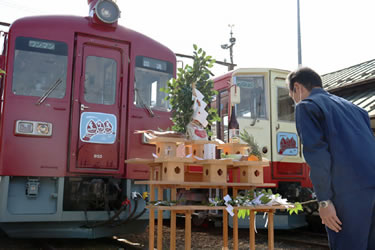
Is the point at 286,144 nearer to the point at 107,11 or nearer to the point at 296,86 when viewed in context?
the point at 107,11

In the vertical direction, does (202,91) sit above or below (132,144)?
above

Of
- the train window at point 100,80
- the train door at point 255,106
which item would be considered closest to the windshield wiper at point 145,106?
the train window at point 100,80

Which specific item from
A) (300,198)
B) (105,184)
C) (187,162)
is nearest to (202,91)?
(187,162)

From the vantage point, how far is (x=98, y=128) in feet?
17.9

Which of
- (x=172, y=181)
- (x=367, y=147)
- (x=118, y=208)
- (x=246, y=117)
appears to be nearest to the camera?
(x=367, y=147)

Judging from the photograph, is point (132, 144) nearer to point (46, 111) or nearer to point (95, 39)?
point (46, 111)

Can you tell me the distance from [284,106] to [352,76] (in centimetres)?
527

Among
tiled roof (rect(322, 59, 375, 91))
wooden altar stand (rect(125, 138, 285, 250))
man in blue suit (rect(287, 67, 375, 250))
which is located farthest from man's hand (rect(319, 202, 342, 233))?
tiled roof (rect(322, 59, 375, 91))

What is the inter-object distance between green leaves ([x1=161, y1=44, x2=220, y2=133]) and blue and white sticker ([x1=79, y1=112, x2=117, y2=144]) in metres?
1.69

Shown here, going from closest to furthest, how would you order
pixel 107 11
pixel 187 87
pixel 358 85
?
1. pixel 187 87
2. pixel 107 11
3. pixel 358 85

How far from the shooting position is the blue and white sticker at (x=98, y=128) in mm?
5309

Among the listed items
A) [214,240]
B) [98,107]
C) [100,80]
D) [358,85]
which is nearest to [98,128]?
[98,107]

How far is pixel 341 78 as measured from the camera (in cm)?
1241

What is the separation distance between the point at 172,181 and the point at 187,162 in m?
0.23
